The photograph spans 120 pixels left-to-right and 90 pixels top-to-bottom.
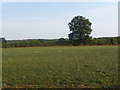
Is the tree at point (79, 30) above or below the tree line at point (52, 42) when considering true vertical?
above

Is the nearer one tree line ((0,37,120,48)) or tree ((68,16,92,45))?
tree line ((0,37,120,48))

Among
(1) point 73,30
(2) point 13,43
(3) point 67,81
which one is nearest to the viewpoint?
(3) point 67,81

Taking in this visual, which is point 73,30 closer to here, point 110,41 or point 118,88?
point 110,41

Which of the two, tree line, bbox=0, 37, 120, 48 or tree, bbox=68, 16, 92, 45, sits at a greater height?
tree, bbox=68, 16, 92, 45

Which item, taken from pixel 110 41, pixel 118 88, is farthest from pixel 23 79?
pixel 110 41

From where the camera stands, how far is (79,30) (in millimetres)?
64688

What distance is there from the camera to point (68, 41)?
6144 cm

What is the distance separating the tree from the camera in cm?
6288

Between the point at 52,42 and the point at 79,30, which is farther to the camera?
the point at 79,30

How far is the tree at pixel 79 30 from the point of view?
62.9 m

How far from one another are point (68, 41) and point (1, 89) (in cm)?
5589

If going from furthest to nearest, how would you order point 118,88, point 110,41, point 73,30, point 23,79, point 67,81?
point 73,30 → point 110,41 → point 23,79 → point 67,81 → point 118,88

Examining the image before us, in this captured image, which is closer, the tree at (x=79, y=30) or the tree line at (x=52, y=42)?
the tree line at (x=52, y=42)

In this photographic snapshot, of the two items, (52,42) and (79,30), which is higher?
(79,30)
